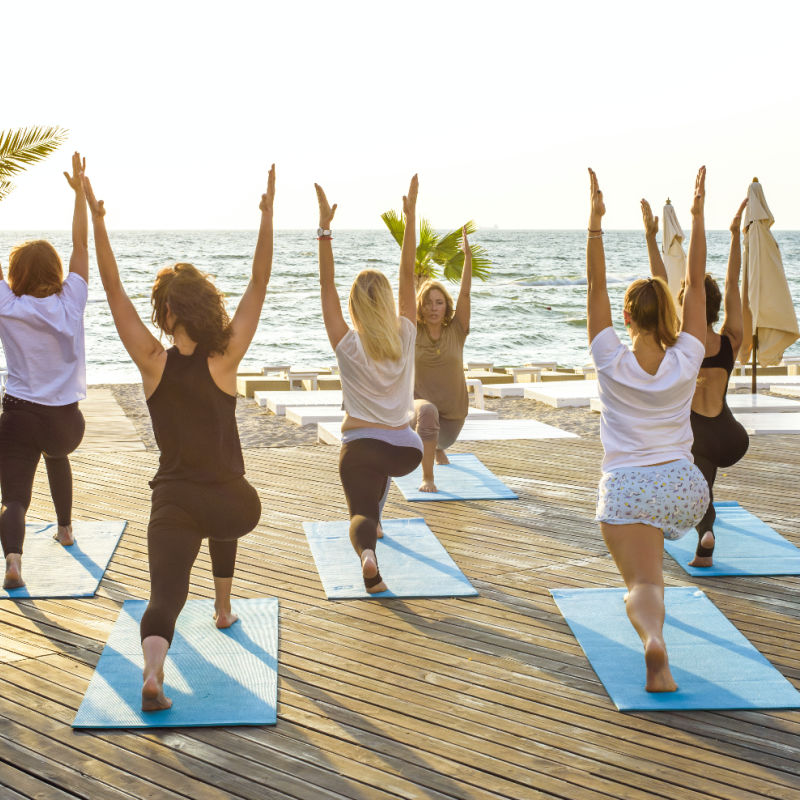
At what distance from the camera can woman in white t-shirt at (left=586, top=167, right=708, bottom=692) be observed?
3238 mm

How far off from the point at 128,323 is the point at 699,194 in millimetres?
2077

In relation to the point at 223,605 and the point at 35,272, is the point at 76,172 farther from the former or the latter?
the point at 223,605

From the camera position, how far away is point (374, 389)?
13.8 ft

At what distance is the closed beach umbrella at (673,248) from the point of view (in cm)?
823

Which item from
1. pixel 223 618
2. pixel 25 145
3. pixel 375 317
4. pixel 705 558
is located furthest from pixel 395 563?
pixel 25 145

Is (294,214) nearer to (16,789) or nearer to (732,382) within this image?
(732,382)

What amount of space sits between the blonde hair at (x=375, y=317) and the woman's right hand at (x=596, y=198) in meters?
0.98

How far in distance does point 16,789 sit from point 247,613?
1462 mm

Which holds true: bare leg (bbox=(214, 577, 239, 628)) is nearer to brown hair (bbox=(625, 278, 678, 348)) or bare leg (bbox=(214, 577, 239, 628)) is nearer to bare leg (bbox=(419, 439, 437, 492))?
brown hair (bbox=(625, 278, 678, 348))

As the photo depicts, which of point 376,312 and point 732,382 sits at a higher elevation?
point 376,312

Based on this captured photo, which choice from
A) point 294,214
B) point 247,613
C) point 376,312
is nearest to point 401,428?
point 376,312

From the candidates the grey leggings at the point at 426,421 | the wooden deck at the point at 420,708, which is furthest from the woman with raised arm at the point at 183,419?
the grey leggings at the point at 426,421

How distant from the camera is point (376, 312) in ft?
13.4

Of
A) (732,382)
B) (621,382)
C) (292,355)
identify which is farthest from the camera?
(292,355)
